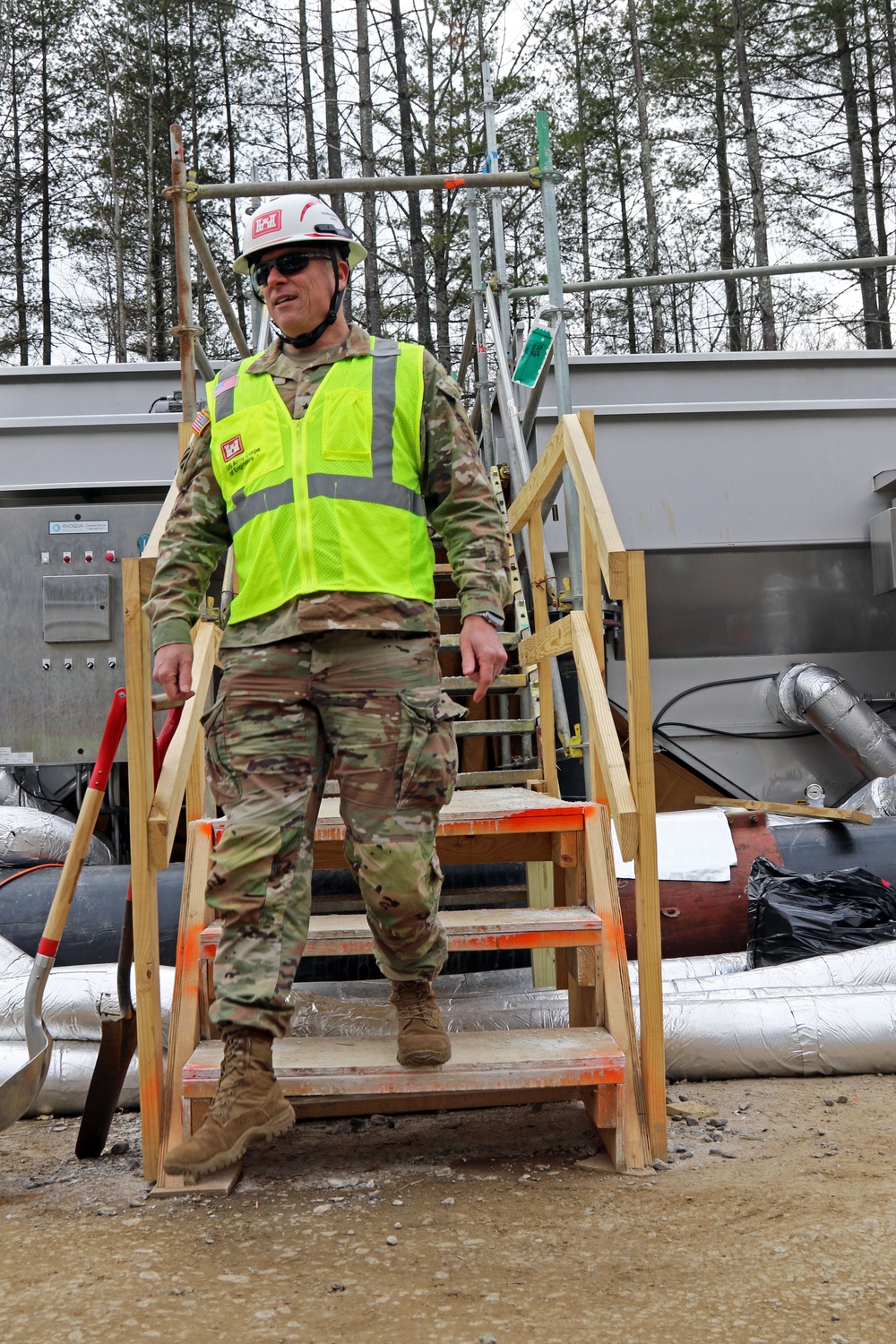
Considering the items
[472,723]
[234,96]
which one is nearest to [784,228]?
[234,96]

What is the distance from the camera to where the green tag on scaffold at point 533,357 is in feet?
19.4

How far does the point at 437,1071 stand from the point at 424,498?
125cm

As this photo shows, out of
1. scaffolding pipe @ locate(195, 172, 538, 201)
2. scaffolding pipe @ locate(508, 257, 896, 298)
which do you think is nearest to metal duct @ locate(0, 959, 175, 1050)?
scaffolding pipe @ locate(195, 172, 538, 201)

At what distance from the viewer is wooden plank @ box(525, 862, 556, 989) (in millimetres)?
3949

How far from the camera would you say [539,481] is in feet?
13.0

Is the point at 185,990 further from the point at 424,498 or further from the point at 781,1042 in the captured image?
the point at 781,1042

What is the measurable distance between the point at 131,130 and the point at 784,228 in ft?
35.6

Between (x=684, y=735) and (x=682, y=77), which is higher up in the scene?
(x=682, y=77)

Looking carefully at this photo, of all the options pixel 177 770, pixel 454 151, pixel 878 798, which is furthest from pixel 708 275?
pixel 454 151

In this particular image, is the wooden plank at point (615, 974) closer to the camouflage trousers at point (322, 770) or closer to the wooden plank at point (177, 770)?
the camouflage trousers at point (322, 770)

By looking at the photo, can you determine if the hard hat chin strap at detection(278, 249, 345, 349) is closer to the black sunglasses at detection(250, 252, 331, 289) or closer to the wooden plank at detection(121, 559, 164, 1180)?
the black sunglasses at detection(250, 252, 331, 289)

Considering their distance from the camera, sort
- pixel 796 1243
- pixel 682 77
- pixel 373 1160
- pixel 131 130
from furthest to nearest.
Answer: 1. pixel 131 130
2. pixel 682 77
3. pixel 373 1160
4. pixel 796 1243

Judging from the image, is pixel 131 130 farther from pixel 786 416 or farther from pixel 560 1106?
pixel 560 1106

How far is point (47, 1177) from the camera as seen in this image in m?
2.61
